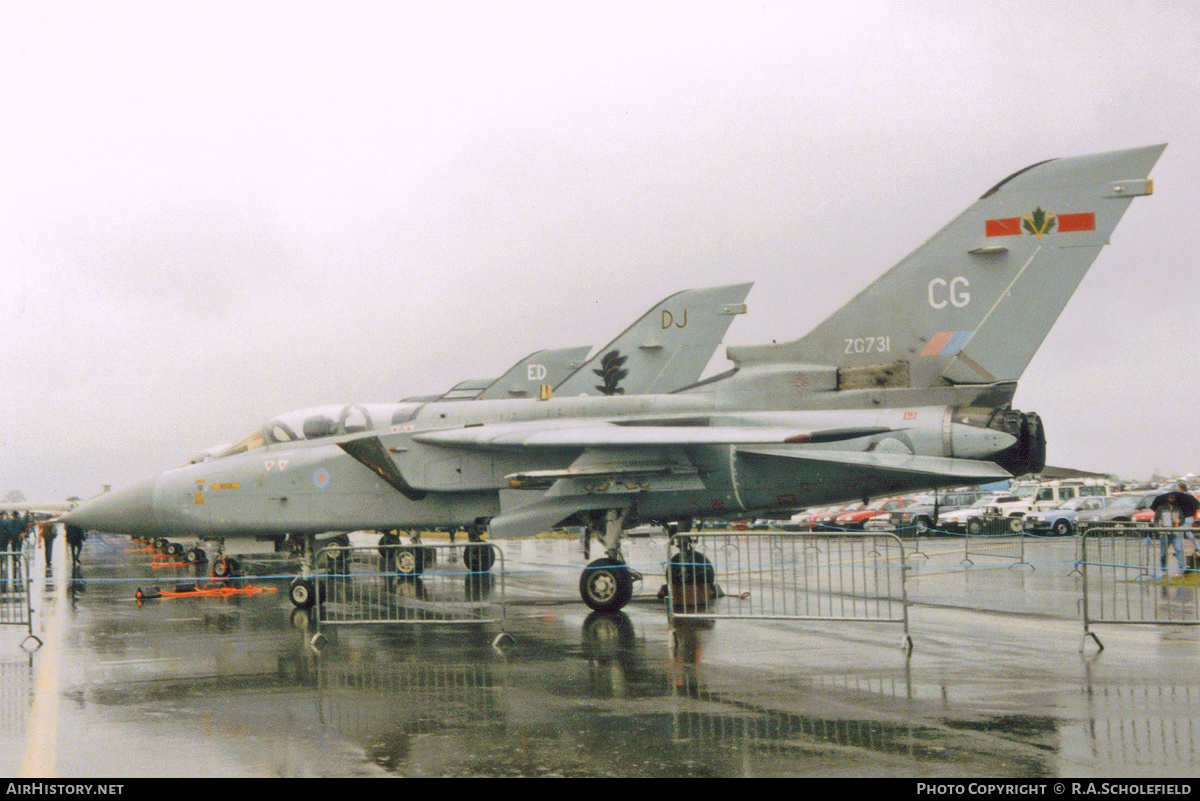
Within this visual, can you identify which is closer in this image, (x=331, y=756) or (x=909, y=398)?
(x=331, y=756)

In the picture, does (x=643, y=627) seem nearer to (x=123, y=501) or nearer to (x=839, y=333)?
(x=839, y=333)

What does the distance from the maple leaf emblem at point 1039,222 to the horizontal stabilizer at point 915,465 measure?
2.78 m

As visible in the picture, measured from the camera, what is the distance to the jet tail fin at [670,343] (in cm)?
2103

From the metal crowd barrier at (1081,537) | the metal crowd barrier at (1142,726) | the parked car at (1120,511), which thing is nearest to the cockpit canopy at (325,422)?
the metal crowd barrier at (1081,537)

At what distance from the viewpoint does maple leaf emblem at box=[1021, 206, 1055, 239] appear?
38.3 ft

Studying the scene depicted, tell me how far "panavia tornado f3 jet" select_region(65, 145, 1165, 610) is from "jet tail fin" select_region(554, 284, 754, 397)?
707cm

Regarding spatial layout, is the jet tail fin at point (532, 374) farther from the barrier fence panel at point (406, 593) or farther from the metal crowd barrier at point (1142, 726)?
the metal crowd barrier at point (1142, 726)

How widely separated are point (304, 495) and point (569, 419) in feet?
12.8

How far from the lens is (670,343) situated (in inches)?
849

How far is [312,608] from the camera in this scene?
45.2ft

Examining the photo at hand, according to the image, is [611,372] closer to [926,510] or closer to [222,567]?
[222,567]

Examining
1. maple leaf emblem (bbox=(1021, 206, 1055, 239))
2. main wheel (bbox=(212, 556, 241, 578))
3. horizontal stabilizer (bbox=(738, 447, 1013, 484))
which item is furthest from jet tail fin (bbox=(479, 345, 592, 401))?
maple leaf emblem (bbox=(1021, 206, 1055, 239))

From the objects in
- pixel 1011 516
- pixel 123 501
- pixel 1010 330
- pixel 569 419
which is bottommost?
pixel 1011 516
